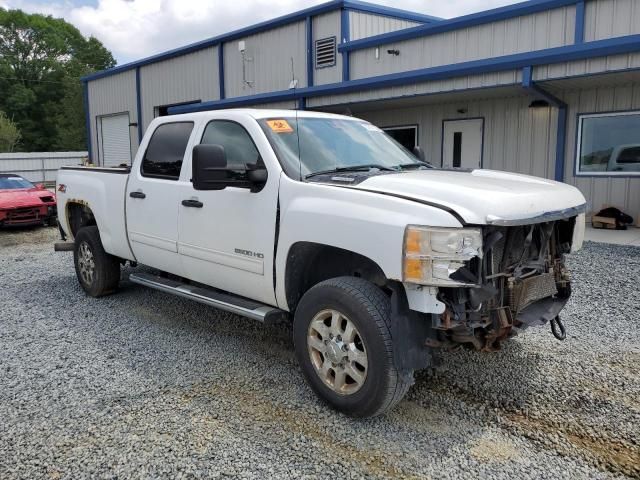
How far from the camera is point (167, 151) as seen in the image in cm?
532

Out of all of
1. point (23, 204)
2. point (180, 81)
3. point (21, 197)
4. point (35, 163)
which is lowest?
point (23, 204)

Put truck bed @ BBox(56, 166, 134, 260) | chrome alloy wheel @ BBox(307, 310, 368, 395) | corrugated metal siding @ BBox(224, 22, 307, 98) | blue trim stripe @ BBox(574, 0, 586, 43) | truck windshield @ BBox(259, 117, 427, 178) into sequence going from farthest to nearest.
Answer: corrugated metal siding @ BBox(224, 22, 307, 98) → blue trim stripe @ BBox(574, 0, 586, 43) → truck bed @ BBox(56, 166, 134, 260) → truck windshield @ BBox(259, 117, 427, 178) → chrome alloy wheel @ BBox(307, 310, 368, 395)

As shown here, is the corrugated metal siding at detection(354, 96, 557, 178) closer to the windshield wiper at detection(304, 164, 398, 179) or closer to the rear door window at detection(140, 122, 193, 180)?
the windshield wiper at detection(304, 164, 398, 179)

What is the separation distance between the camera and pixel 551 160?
41.0 ft

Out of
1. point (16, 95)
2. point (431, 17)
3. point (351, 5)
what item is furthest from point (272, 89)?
point (16, 95)

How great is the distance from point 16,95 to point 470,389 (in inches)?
2679

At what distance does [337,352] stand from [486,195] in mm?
1318

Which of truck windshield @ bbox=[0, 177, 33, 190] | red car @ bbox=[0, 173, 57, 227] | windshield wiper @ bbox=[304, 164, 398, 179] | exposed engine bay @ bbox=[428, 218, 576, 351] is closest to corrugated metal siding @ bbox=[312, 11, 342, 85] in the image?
red car @ bbox=[0, 173, 57, 227]

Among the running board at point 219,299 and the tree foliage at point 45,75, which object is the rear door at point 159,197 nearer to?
the running board at point 219,299

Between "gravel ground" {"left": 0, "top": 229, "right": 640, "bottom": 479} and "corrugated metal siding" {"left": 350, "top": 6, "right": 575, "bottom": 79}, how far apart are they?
28.0ft

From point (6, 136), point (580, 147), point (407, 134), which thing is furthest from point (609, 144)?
point (6, 136)

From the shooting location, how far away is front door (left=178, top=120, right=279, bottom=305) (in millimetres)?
4109

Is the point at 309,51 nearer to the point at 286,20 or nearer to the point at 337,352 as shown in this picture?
the point at 286,20

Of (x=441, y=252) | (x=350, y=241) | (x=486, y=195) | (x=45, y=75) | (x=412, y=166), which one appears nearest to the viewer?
(x=441, y=252)
